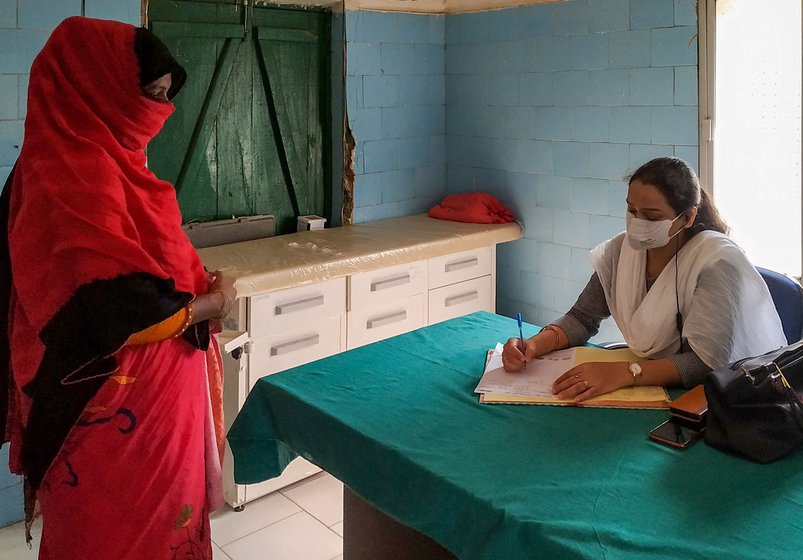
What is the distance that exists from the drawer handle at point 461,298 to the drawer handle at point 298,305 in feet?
2.65

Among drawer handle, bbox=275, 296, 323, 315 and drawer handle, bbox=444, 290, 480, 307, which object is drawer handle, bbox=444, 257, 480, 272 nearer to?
drawer handle, bbox=444, 290, 480, 307

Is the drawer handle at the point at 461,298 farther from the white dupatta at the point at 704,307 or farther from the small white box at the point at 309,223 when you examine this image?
the white dupatta at the point at 704,307

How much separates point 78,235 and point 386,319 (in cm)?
195

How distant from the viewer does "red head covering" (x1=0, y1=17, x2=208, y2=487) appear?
1.84m

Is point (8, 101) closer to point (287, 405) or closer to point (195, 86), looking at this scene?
point (195, 86)

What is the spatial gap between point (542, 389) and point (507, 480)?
0.47 meters

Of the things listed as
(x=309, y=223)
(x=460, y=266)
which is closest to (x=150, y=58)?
(x=309, y=223)

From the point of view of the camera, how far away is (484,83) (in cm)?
427

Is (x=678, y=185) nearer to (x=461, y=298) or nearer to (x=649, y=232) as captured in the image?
(x=649, y=232)

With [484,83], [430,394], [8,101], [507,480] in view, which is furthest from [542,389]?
[484,83]

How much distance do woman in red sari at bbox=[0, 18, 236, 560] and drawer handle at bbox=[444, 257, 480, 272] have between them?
1915 mm

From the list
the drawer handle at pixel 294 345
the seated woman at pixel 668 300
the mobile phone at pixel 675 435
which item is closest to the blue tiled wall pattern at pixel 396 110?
the drawer handle at pixel 294 345

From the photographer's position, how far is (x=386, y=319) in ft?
12.0

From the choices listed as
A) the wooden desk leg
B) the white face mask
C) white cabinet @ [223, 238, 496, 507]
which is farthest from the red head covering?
the white face mask
